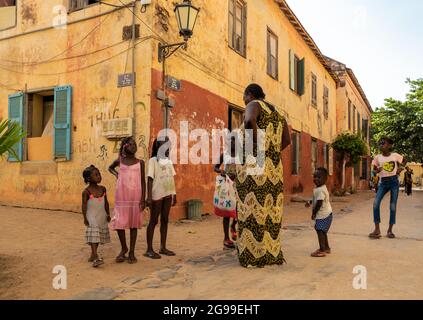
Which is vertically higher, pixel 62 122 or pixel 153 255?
pixel 62 122

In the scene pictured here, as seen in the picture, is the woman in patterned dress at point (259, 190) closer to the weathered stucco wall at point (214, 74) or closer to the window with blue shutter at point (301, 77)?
the weathered stucco wall at point (214, 74)

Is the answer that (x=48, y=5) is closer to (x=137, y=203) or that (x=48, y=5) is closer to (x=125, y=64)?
(x=125, y=64)

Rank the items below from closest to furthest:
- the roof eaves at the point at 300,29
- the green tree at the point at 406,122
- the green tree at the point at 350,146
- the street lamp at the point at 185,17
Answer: the street lamp at the point at 185,17
the roof eaves at the point at 300,29
the green tree at the point at 350,146
the green tree at the point at 406,122

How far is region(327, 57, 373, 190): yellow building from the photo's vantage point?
24047 millimetres

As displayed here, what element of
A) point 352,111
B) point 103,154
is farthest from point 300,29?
point 352,111

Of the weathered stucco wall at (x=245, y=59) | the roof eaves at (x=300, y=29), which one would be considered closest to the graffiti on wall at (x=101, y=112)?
the weathered stucco wall at (x=245, y=59)

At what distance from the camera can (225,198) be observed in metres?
5.09

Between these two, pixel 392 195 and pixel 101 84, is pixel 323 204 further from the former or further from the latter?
pixel 101 84

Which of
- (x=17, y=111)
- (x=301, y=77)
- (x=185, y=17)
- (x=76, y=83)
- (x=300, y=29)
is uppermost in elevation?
(x=300, y=29)

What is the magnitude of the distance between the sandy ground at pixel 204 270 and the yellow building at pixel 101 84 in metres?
2.23

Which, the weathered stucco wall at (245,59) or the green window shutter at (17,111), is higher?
the weathered stucco wall at (245,59)

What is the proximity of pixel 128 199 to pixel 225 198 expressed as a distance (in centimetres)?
122

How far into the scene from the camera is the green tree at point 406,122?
2819 cm

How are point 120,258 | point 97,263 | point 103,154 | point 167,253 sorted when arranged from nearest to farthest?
point 97,263 < point 120,258 < point 167,253 < point 103,154
